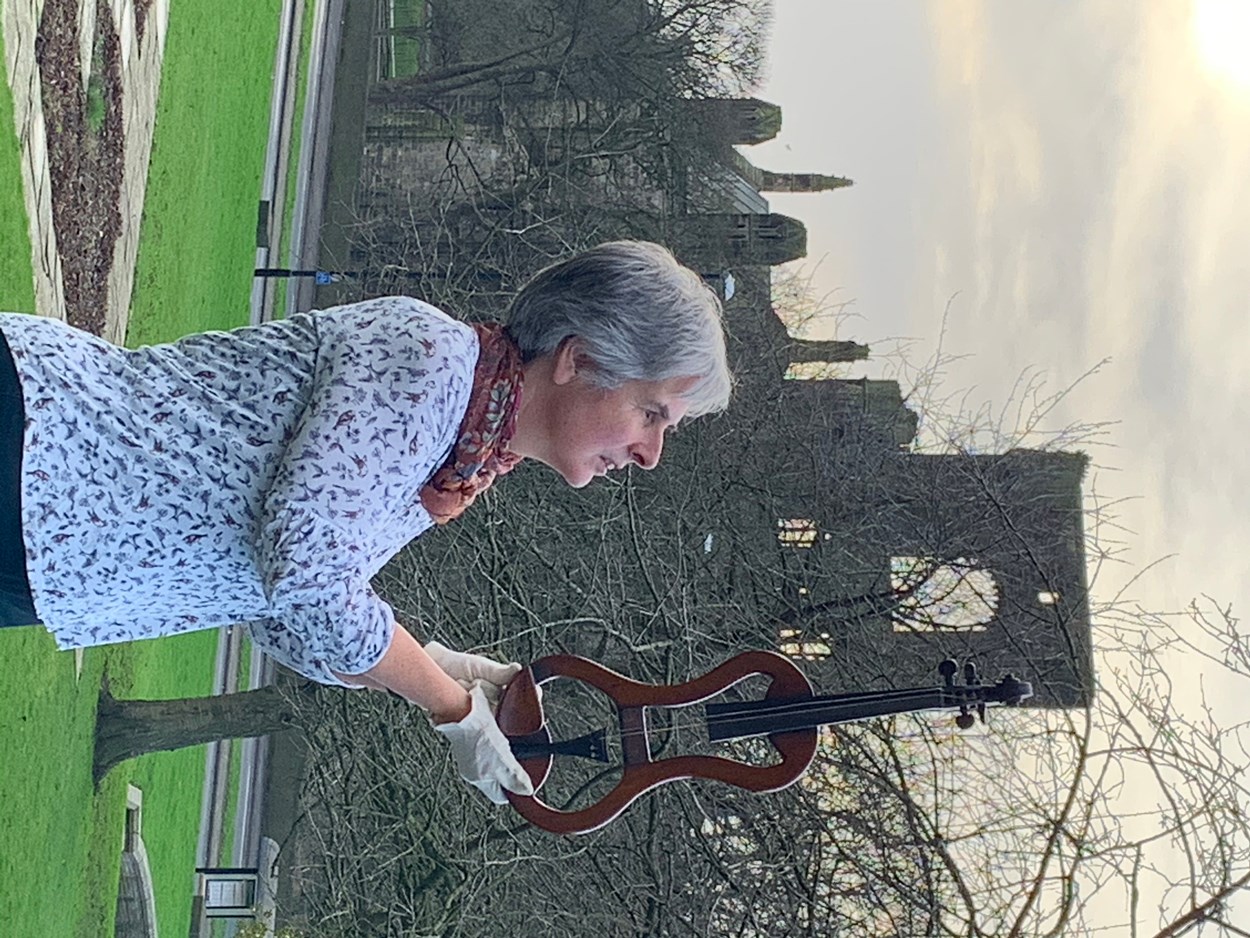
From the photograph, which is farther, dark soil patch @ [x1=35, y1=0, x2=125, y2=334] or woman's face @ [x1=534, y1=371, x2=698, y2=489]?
dark soil patch @ [x1=35, y1=0, x2=125, y2=334]

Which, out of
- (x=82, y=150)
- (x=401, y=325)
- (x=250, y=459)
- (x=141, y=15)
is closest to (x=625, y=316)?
(x=401, y=325)

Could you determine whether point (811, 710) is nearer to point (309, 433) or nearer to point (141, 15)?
point (309, 433)

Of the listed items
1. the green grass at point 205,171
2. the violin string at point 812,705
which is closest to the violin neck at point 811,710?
the violin string at point 812,705

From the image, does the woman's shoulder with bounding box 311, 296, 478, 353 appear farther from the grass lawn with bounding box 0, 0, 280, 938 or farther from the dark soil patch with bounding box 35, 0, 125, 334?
the dark soil patch with bounding box 35, 0, 125, 334

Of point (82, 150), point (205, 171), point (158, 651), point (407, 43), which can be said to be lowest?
point (158, 651)

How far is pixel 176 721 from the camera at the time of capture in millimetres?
8688

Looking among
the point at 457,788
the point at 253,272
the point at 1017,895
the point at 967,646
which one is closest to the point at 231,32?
the point at 253,272

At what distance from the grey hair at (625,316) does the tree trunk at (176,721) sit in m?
6.74

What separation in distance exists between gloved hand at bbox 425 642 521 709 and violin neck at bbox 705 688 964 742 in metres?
0.69

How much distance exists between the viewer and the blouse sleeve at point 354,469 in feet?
8.30

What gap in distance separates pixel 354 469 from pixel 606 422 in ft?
1.91

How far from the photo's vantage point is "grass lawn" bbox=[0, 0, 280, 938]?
21.1ft

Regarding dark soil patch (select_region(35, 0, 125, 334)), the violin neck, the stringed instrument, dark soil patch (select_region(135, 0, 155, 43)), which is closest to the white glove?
the stringed instrument

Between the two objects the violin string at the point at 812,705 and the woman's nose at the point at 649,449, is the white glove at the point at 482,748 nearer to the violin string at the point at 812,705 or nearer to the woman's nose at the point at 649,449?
the violin string at the point at 812,705
